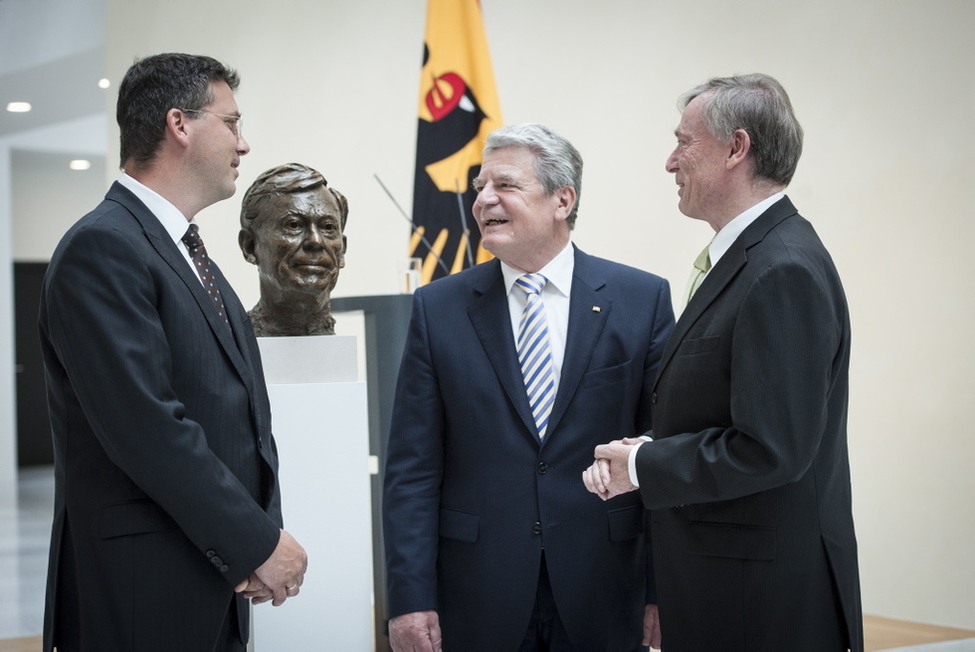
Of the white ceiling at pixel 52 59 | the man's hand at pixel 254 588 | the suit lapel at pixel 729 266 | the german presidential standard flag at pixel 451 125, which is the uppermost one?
the white ceiling at pixel 52 59

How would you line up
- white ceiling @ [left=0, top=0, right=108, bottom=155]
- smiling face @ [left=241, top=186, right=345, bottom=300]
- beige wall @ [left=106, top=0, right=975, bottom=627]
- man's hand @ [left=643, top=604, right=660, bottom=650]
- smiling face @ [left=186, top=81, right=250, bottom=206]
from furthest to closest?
1. white ceiling @ [left=0, top=0, right=108, bottom=155]
2. beige wall @ [left=106, top=0, right=975, bottom=627]
3. smiling face @ [left=241, top=186, right=345, bottom=300]
4. man's hand @ [left=643, top=604, right=660, bottom=650]
5. smiling face @ [left=186, top=81, right=250, bottom=206]

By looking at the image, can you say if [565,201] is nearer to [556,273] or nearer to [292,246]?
[556,273]

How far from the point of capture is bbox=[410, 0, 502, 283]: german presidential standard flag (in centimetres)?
570

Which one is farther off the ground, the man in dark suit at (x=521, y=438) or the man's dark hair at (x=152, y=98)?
the man's dark hair at (x=152, y=98)

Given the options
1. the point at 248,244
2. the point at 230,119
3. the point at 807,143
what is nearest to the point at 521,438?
the point at 230,119

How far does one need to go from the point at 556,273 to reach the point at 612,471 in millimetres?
649

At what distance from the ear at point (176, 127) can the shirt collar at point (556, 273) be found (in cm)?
86

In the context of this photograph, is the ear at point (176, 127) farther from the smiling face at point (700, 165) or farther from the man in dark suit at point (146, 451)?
the smiling face at point (700, 165)

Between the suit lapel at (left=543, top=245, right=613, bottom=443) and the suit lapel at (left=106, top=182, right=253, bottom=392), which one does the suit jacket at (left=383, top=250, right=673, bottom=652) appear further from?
the suit lapel at (left=106, top=182, right=253, bottom=392)

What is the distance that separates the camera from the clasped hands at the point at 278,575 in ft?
6.19

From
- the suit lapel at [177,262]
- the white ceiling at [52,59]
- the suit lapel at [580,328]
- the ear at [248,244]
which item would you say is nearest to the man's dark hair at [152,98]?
the suit lapel at [177,262]

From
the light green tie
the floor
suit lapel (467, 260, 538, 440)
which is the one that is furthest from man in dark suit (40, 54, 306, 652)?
the floor

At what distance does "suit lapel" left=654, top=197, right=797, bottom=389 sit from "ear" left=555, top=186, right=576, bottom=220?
0.56m

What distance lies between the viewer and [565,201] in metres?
2.54
